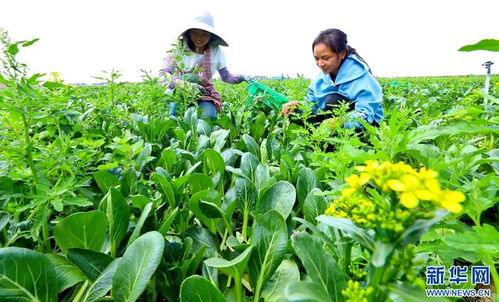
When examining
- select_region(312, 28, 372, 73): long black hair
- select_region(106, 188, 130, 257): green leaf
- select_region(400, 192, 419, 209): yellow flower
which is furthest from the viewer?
select_region(312, 28, 372, 73): long black hair

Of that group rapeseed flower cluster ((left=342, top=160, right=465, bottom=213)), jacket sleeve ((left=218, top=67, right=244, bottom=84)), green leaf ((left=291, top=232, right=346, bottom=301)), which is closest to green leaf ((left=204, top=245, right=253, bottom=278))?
green leaf ((left=291, top=232, right=346, bottom=301))

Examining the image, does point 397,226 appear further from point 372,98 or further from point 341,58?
point 341,58

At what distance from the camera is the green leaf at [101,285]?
1.09 m

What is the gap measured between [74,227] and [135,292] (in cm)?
35

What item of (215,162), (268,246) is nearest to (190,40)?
(215,162)

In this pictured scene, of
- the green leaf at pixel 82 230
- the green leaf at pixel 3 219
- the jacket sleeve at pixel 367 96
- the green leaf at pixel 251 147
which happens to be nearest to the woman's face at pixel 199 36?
the jacket sleeve at pixel 367 96

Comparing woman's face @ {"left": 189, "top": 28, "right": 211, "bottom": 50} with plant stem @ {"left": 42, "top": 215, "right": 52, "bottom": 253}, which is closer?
plant stem @ {"left": 42, "top": 215, "right": 52, "bottom": 253}

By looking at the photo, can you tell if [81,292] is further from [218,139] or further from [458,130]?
[218,139]

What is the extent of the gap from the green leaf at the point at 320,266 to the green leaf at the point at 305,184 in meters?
0.83

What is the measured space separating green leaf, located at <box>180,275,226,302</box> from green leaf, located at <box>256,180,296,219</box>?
23.1 inches

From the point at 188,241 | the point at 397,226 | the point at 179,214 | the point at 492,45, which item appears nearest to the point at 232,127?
the point at 179,214

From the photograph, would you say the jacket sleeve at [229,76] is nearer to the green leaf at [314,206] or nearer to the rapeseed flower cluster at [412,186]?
the green leaf at [314,206]

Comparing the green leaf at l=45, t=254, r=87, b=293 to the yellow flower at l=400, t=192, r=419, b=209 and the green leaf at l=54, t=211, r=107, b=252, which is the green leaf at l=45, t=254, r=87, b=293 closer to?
the green leaf at l=54, t=211, r=107, b=252

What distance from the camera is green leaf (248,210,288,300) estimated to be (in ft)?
3.68
